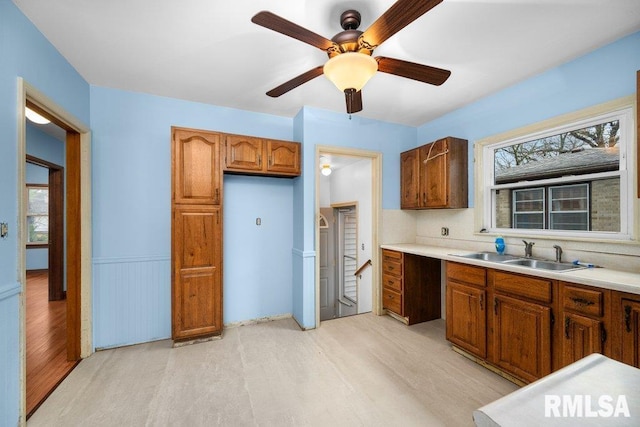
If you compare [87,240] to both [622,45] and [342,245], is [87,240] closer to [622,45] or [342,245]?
[342,245]

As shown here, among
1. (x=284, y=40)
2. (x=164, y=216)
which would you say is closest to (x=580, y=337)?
(x=284, y=40)

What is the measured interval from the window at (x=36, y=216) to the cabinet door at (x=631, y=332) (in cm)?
898

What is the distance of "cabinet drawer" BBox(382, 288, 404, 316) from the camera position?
329cm

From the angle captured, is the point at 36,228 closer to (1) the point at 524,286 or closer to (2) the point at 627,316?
(1) the point at 524,286

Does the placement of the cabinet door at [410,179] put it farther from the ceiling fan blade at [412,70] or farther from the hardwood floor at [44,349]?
the hardwood floor at [44,349]

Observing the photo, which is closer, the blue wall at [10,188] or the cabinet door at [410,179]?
the blue wall at [10,188]

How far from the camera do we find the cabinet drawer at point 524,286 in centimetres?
189

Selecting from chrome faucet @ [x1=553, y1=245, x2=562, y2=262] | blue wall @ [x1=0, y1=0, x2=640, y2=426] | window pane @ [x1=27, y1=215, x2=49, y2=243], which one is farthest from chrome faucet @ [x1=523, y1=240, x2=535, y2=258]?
window pane @ [x1=27, y1=215, x2=49, y2=243]

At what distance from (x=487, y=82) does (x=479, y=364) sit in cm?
269

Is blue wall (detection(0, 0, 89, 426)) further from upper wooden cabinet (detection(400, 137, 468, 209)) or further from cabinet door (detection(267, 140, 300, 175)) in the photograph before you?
upper wooden cabinet (detection(400, 137, 468, 209))

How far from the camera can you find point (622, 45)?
6.40 ft

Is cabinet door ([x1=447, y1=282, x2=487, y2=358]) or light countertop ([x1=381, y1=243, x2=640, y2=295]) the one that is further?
cabinet door ([x1=447, y1=282, x2=487, y2=358])

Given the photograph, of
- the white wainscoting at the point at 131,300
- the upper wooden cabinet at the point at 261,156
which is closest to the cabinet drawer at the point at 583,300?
the upper wooden cabinet at the point at 261,156

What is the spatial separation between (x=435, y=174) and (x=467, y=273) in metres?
1.25
